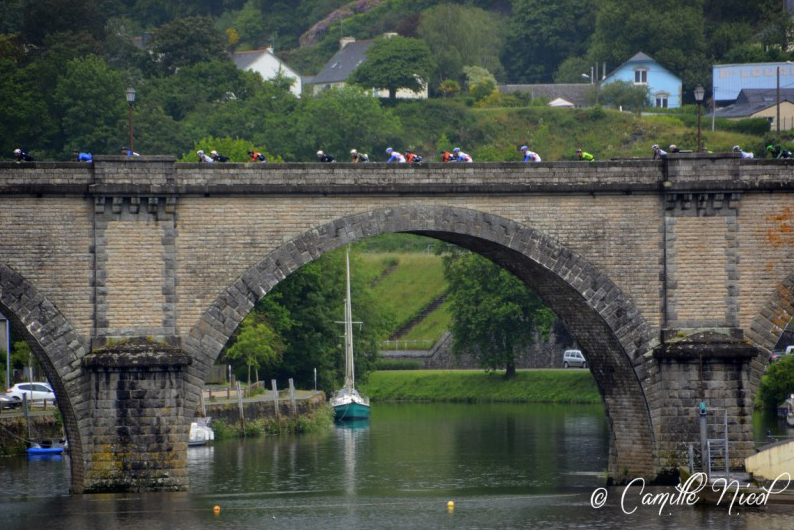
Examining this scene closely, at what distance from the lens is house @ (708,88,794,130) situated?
105125 millimetres

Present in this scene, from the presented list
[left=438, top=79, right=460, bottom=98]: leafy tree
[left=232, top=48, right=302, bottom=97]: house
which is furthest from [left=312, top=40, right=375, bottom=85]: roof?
[left=438, top=79, right=460, bottom=98]: leafy tree

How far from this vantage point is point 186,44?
11450 cm

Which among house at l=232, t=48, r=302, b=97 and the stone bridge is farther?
house at l=232, t=48, r=302, b=97

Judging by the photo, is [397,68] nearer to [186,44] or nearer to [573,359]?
[186,44]

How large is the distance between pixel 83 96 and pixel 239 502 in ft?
179

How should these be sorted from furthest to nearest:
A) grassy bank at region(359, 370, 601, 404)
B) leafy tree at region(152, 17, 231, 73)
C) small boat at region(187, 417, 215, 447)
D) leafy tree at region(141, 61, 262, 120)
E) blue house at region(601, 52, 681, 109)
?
blue house at region(601, 52, 681, 109) < leafy tree at region(152, 17, 231, 73) < leafy tree at region(141, 61, 262, 120) < grassy bank at region(359, 370, 601, 404) < small boat at region(187, 417, 215, 447)

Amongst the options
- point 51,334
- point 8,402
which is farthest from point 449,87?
point 51,334

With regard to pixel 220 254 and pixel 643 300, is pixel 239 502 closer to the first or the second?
pixel 220 254

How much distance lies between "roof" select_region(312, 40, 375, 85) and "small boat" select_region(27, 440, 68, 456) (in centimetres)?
7804

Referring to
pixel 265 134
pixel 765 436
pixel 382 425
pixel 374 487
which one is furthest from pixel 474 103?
pixel 374 487

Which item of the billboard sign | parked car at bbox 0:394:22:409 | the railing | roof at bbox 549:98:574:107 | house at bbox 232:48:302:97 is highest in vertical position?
house at bbox 232:48:302:97

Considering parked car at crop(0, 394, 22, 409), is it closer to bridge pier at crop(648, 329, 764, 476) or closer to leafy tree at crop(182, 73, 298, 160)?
bridge pier at crop(648, 329, 764, 476)

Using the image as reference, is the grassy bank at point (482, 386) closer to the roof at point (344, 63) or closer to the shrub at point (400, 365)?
the shrub at point (400, 365)

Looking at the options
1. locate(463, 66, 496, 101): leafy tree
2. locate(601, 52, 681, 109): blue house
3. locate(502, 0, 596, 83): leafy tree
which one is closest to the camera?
locate(601, 52, 681, 109): blue house
